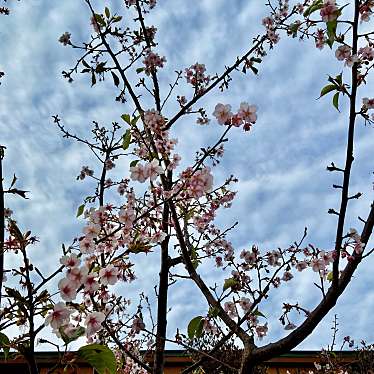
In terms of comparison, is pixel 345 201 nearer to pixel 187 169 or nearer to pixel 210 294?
pixel 187 169

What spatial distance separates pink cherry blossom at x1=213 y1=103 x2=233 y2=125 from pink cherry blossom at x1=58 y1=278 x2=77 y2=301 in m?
1.10

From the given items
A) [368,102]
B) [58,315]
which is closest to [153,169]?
[58,315]

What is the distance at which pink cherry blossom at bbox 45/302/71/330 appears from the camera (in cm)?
151

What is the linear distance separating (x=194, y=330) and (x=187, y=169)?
0.97m

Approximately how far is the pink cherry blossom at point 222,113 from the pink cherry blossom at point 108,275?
0.92 m

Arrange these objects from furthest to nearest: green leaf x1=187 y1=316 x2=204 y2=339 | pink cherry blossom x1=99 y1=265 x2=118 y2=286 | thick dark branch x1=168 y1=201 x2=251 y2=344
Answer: green leaf x1=187 y1=316 x2=204 y2=339 → thick dark branch x1=168 y1=201 x2=251 y2=344 → pink cherry blossom x1=99 y1=265 x2=118 y2=286

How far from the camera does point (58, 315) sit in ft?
5.02

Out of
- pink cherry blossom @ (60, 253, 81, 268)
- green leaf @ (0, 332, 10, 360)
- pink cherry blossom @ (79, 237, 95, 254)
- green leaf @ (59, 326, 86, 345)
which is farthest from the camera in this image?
pink cherry blossom @ (79, 237, 95, 254)

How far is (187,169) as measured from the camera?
94.4 inches

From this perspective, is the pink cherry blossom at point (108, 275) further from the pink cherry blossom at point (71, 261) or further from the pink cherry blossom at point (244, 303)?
the pink cherry blossom at point (244, 303)

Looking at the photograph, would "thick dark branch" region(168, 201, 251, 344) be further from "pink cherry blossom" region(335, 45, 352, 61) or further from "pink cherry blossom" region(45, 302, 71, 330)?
"pink cherry blossom" region(335, 45, 352, 61)

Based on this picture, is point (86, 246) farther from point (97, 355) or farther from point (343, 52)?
point (343, 52)

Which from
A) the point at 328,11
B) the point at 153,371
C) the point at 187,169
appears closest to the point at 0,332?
the point at 153,371

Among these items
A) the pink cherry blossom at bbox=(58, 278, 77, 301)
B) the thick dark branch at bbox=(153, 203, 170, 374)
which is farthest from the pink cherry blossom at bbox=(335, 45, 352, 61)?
the pink cherry blossom at bbox=(58, 278, 77, 301)
